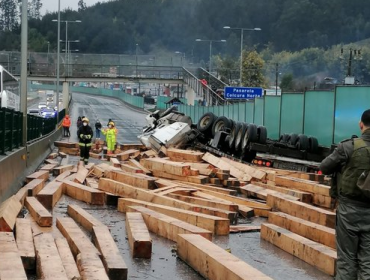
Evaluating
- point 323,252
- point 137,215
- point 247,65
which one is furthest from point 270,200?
point 247,65

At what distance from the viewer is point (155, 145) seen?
90.7 feet

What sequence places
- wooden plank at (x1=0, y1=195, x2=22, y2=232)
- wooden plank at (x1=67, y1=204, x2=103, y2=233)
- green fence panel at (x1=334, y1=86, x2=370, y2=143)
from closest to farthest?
wooden plank at (x1=0, y1=195, x2=22, y2=232) → wooden plank at (x1=67, y1=204, x2=103, y2=233) → green fence panel at (x1=334, y1=86, x2=370, y2=143)

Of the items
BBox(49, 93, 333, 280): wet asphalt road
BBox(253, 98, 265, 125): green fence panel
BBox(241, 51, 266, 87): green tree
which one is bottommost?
BBox(49, 93, 333, 280): wet asphalt road

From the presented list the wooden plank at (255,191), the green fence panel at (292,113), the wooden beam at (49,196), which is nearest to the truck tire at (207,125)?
the green fence panel at (292,113)

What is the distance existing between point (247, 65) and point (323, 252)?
321 feet

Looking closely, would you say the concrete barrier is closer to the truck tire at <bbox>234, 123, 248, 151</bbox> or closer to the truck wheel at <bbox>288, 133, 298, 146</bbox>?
the truck tire at <bbox>234, 123, 248, 151</bbox>

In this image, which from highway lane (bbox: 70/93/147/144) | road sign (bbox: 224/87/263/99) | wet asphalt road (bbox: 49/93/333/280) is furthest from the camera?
road sign (bbox: 224/87/263/99)

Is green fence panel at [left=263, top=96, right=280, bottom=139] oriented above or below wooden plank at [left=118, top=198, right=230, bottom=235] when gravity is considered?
above

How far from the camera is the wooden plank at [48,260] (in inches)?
291

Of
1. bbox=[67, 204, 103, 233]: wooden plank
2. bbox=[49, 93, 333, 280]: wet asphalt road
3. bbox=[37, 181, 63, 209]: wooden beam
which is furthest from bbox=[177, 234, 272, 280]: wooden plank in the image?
bbox=[37, 181, 63, 209]: wooden beam

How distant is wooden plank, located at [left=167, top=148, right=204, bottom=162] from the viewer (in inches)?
825

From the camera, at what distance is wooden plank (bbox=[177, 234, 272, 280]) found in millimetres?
7656

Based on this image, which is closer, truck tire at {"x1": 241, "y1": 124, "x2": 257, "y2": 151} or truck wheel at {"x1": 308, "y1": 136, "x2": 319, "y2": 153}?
truck wheel at {"x1": 308, "y1": 136, "x2": 319, "y2": 153}

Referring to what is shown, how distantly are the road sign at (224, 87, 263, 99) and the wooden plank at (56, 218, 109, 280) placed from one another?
44.4 m
